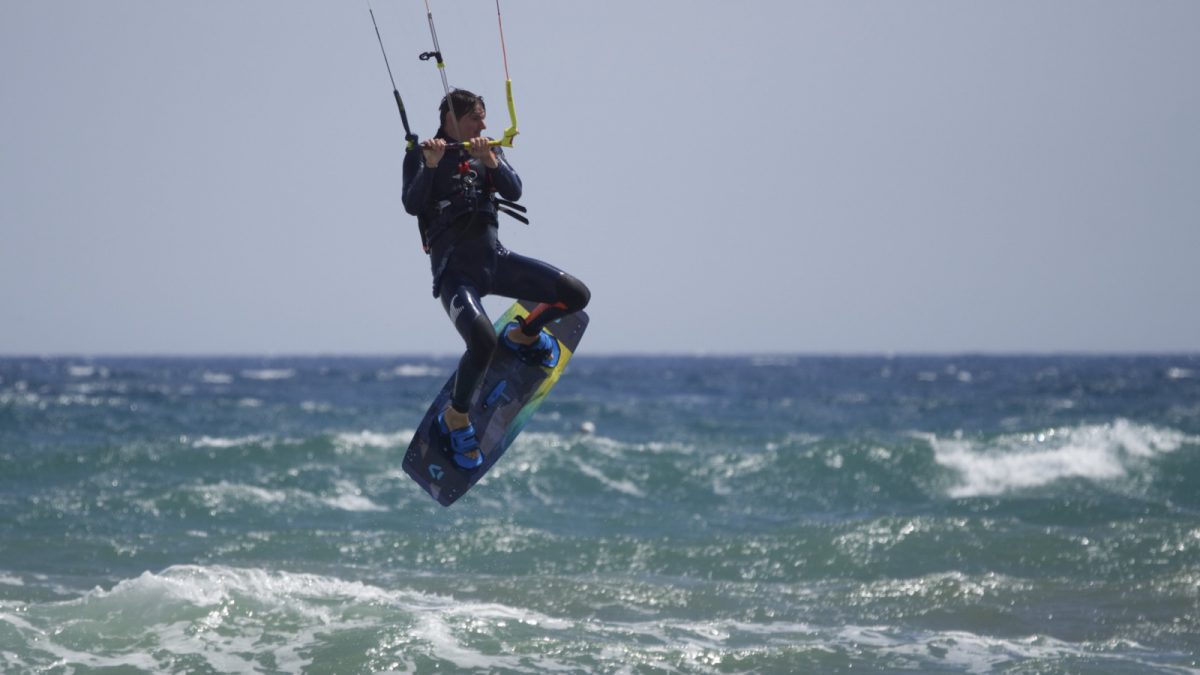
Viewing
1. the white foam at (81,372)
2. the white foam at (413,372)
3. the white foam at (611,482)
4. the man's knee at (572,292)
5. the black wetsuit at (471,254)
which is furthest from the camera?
the white foam at (413,372)

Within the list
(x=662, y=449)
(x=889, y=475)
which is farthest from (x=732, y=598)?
(x=662, y=449)

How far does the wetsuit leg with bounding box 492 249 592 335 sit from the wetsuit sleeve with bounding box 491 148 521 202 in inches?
18.7

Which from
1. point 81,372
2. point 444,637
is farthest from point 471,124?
point 81,372

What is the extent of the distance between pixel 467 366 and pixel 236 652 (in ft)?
8.98

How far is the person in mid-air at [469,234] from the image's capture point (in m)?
7.43

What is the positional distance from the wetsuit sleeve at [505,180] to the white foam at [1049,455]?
1197 cm

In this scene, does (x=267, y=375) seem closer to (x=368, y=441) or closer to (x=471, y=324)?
(x=368, y=441)

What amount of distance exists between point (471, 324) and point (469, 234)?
571mm

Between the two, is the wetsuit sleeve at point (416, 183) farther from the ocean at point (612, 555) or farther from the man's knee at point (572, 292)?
the ocean at point (612, 555)

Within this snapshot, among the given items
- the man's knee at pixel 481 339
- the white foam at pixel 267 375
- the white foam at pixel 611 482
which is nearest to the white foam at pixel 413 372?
the white foam at pixel 267 375

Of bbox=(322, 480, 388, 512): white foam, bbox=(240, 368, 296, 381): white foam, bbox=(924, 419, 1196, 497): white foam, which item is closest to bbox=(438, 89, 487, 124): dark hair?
bbox=(322, 480, 388, 512): white foam

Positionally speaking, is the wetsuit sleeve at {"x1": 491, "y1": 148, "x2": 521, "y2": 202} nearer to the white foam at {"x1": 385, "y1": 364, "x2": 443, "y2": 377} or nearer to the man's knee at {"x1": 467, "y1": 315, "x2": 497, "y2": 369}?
the man's knee at {"x1": 467, "y1": 315, "x2": 497, "y2": 369}

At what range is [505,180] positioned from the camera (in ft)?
25.1

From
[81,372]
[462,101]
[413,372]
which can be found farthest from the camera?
[413,372]
